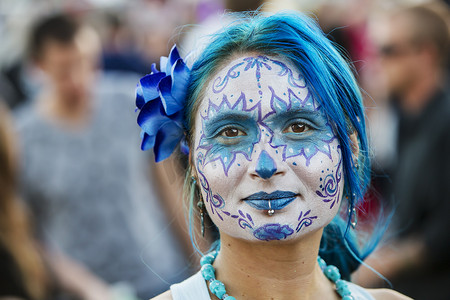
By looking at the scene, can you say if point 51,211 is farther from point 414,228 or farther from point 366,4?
point 366,4


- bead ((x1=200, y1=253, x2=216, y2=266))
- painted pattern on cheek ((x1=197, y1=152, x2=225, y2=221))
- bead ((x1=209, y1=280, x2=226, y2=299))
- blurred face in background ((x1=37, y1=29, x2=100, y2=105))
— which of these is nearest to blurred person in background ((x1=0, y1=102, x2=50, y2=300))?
blurred face in background ((x1=37, y1=29, x2=100, y2=105))

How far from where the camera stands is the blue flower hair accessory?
Answer: 253cm

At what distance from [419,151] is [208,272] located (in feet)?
10.6

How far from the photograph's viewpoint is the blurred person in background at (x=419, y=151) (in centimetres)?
504

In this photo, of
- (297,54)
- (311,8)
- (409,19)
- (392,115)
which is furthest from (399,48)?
(297,54)

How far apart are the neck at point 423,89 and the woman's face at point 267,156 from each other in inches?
134

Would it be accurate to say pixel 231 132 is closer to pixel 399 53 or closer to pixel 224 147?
pixel 224 147

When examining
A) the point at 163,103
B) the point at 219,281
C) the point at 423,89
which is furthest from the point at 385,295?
the point at 423,89

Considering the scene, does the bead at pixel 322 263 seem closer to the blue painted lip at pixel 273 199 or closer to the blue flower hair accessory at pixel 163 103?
the blue painted lip at pixel 273 199

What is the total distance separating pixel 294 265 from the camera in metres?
2.41

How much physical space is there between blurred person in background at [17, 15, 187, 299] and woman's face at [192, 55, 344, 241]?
302 centimetres

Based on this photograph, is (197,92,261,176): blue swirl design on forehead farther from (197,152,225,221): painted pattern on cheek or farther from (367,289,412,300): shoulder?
(367,289,412,300): shoulder

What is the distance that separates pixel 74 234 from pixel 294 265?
10.9 feet

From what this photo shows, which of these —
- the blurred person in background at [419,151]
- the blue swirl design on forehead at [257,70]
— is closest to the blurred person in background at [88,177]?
the blurred person in background at [419,151]
